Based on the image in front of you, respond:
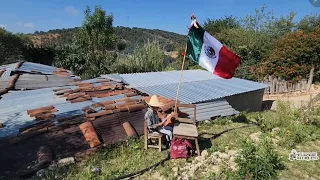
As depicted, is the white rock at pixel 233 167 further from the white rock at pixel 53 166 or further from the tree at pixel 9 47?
the tree at pixel 9 47

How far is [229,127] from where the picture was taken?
833 centimetres

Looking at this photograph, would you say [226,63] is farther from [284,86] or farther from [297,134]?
[284,86]

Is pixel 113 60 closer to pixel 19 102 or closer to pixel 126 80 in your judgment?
pixel 126 80

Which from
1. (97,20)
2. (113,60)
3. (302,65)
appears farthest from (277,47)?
(97,20)

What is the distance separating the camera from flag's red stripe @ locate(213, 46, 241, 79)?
21.6 ft

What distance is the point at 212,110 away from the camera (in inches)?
361

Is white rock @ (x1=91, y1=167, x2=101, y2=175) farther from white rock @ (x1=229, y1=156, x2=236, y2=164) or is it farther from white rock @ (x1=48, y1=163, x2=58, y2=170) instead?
white rock @ (x1=229, y1=156, x2=236, y2=164)

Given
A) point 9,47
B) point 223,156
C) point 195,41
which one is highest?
point 195,41

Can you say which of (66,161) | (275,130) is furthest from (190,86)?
(66,161)

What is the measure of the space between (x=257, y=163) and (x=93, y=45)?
17327 millimetres

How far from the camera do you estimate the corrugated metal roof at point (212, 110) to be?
29.0ft

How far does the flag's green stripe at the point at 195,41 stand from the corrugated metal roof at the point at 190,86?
217 centimetres

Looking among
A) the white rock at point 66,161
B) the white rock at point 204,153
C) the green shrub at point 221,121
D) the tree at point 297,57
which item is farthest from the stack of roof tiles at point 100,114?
the tree at point 297,57

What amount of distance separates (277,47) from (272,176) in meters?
15.0
